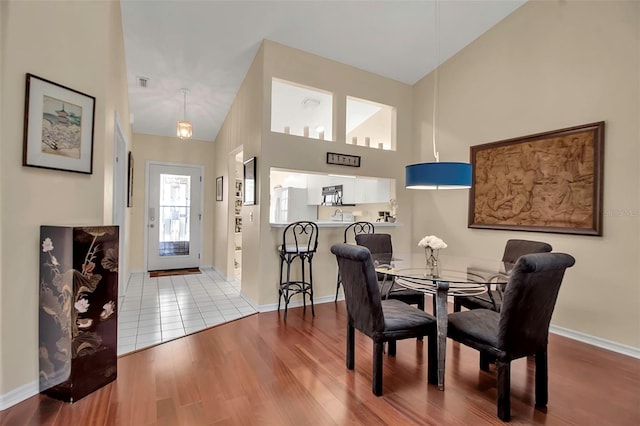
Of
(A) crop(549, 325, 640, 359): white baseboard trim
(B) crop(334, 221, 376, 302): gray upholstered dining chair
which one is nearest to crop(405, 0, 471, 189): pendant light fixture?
(B) crop(334, 221, 376, 302): gray upholstered dining chair

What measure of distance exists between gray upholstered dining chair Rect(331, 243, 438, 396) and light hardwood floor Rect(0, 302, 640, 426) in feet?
0.66

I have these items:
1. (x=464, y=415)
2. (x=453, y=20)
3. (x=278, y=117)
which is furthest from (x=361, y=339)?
(x=278, y=117)

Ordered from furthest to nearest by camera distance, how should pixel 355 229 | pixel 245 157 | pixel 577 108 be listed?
pixel 245 157, pixel 355 229, pixel 577 108

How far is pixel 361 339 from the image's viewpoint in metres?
2.85

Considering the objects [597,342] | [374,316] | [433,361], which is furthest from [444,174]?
[597,342]

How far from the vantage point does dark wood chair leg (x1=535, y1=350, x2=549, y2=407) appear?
188 cm

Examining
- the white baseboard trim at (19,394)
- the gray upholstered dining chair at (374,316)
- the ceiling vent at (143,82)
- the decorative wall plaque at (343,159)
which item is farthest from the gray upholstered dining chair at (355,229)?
the ceiling vent at (143,82)

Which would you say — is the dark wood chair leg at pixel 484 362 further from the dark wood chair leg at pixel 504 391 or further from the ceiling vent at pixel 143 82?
the ceiling vent at pixel 143 82

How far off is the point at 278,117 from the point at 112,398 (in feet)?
16.5

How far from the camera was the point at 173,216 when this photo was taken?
5.93m

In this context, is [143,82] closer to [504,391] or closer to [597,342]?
[504,391]

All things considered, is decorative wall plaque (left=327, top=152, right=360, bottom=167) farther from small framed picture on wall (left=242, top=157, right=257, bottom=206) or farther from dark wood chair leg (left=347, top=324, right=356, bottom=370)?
dark wood chair leg (left=347, top=324, right=356, bottom=370)

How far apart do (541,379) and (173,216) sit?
5.92 m

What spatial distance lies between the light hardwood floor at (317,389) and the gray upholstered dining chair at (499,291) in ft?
1.36
